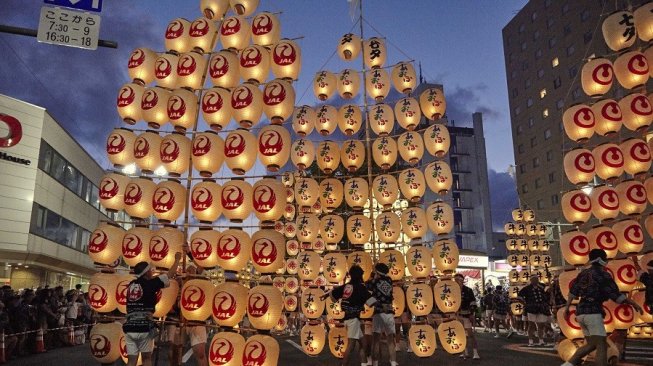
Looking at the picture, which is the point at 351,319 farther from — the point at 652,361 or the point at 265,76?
the point at 652,361

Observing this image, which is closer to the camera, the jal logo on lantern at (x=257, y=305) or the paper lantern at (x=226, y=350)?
the paper lantern at (x=226, y=350)

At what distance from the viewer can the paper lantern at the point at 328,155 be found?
13.3 metres

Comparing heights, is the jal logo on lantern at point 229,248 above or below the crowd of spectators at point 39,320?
above

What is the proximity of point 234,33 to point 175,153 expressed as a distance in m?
3.20

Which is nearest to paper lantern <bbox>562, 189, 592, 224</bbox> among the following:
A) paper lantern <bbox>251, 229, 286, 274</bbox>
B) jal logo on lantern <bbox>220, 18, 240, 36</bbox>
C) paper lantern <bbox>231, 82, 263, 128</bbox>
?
paper lantern <bbox>251, 229, 286, 274</bbox>

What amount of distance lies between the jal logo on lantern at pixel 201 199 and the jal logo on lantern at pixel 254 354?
2886mm

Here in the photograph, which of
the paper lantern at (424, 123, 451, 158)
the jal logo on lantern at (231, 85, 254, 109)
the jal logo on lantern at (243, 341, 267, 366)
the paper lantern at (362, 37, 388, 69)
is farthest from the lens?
the paper lantern at (362, 37, 388, 69)

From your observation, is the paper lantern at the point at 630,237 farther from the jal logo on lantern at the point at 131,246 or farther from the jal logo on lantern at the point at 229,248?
the jal logo on lantern at the point at 131,246

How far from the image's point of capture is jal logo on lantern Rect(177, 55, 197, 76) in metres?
10.4

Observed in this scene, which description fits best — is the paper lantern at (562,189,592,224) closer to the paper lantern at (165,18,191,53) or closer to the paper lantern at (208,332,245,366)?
the paper lantern at (208,332,245,366)

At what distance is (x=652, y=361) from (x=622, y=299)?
4.50 metres

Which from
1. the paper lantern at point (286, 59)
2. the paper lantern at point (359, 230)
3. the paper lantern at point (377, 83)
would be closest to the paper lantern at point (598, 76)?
the paper lantern at point (377, 83)

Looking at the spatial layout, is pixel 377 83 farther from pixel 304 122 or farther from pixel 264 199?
pixel 264 199

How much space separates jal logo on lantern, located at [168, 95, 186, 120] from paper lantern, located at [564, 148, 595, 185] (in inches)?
349
